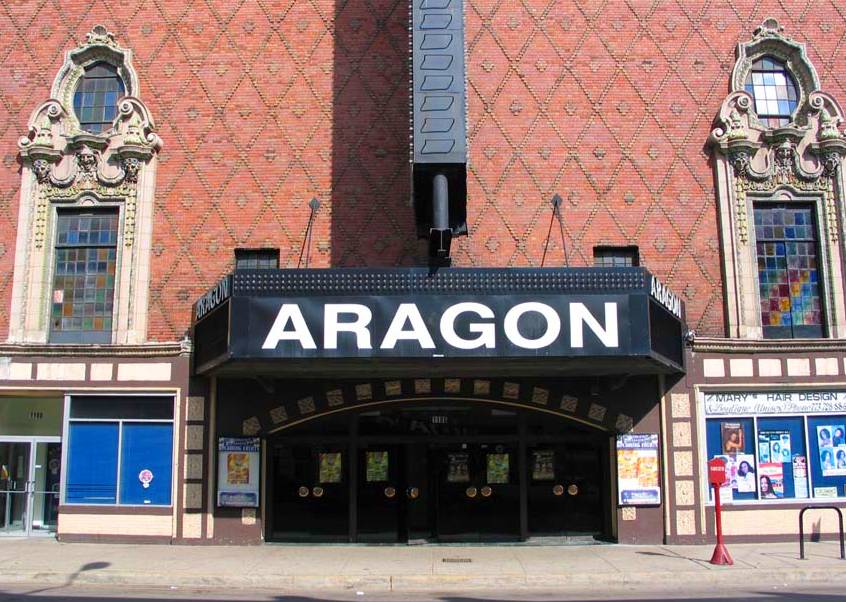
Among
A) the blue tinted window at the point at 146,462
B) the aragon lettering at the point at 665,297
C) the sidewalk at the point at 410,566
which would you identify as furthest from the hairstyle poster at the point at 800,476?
Result: the blue tinted window at the point at 146,462

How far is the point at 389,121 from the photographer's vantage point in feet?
59.9

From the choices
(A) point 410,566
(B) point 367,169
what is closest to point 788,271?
(B) point 367,169

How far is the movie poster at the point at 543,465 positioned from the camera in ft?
56.5

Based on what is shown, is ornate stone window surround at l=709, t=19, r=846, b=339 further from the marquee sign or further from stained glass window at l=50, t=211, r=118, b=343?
stained glass window at l=50, t=211, r=118, b=343

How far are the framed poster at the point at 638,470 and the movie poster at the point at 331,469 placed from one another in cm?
575

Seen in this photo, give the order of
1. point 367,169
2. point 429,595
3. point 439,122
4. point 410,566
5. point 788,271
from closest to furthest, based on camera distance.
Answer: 1. point 429,595
2. point 410,566
3. point 439,122
4. point 788,271
5. point 367,169

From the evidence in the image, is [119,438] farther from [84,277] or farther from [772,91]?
[772,91]

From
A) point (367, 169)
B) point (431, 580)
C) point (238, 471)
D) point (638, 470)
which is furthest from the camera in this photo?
point (367, 169)

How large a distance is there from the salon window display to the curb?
3.61m

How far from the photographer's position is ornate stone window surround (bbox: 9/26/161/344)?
1781 centimetres

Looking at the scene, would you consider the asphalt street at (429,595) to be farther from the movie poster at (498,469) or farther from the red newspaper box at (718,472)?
the movie poster at (498,469)

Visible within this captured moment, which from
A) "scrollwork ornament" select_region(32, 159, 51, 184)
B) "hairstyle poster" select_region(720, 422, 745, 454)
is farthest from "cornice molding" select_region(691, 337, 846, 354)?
"scrollwork ornament" select_region(32, 159, 51, 184)

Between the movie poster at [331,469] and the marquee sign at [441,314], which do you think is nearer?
the marquee sign at [441,314]

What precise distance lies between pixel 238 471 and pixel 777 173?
13204 mm
